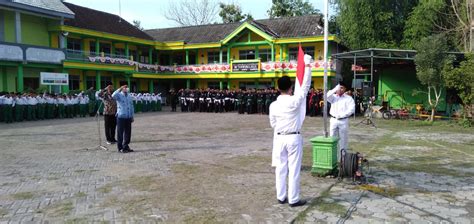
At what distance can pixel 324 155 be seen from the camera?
6.69m

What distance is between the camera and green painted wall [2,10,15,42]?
76.1ft

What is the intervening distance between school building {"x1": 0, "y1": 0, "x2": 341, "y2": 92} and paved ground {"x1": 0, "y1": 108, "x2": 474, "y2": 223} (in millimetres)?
14703

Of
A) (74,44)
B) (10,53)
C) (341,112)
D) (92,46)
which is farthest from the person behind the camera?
(92,46)

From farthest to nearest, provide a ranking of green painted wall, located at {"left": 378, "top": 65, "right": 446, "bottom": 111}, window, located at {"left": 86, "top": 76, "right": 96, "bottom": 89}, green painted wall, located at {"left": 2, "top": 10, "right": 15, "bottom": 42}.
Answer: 1. window, located at {"left": 86, "top": 76, "right": 96, "bottom": 89}
2. green painted wall, located at {"left": 2, "top": 10, "right": 15, "bottom": 42}
3. green painted wall, located at {"left": 378, "top": 65, "right": 446, "bottom": 111}

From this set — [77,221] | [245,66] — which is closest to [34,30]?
[245,66]

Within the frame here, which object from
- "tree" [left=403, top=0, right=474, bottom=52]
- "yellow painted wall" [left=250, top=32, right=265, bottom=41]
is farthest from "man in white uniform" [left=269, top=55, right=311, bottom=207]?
"yellow painted wall" [left=250, top=32, right=265, bottom=41]

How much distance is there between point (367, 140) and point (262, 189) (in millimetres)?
6429

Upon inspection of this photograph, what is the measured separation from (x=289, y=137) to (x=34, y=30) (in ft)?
81.5

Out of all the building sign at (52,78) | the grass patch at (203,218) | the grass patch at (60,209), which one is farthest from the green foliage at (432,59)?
the building sign at (52,78)

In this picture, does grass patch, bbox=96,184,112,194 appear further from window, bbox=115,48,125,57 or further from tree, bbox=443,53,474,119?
window, bbox=115,48,125,57

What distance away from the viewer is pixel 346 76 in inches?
1313

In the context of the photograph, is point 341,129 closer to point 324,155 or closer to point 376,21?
point 324,155

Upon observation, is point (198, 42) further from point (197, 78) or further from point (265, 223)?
point (265, 223)

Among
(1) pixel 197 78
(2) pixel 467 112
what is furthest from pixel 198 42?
(2) pixel 467 112
